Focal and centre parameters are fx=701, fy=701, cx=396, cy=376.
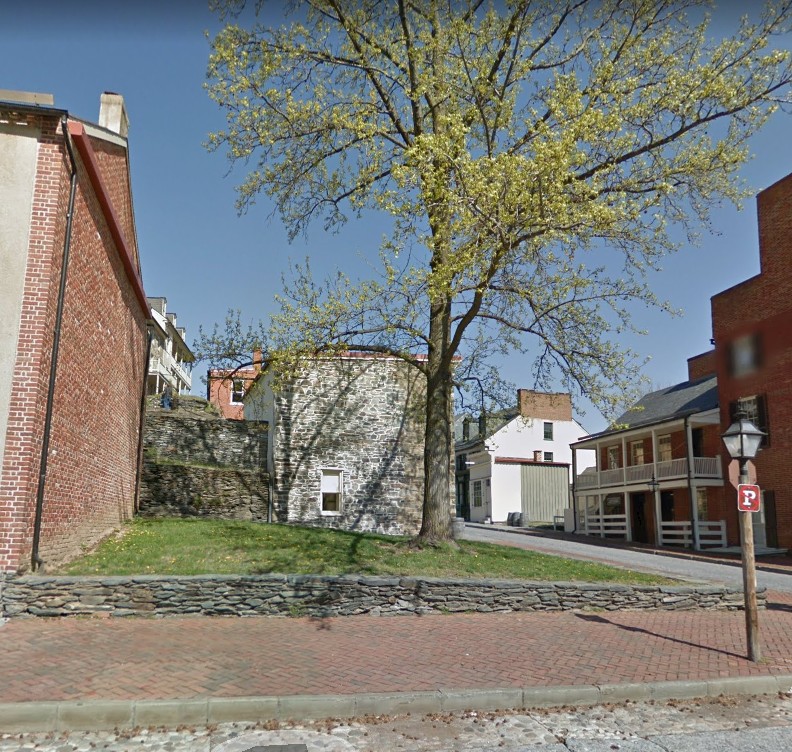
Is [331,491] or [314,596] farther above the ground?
[331,491]

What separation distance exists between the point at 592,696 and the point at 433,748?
1.96m

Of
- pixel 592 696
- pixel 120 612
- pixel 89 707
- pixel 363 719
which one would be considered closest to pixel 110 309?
pixel 120 612

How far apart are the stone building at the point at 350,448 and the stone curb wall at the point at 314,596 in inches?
355

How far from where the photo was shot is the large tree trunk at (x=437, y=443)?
13.0m

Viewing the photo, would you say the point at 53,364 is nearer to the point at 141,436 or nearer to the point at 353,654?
the point at 353,654

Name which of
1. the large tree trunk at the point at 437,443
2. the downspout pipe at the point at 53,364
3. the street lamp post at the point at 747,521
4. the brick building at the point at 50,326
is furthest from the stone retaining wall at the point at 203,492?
the street lamp post at the point at 747,521

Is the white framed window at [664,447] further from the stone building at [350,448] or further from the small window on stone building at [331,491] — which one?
the small window on stone building at [331,491]

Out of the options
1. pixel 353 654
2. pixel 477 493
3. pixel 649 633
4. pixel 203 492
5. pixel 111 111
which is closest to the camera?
pixel 353 654

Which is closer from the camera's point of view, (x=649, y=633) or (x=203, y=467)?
(x=649, y=633)

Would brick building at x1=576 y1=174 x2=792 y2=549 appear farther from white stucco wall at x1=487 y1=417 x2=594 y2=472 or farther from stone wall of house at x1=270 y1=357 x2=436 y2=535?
white stucco wall at x1=487 y1=417 x2=594 y2=472

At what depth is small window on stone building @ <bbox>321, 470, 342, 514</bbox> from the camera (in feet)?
64.3

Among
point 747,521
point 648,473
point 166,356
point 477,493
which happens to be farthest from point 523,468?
point 747,521

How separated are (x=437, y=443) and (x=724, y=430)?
16715 millimetres

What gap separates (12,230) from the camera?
9.04m
